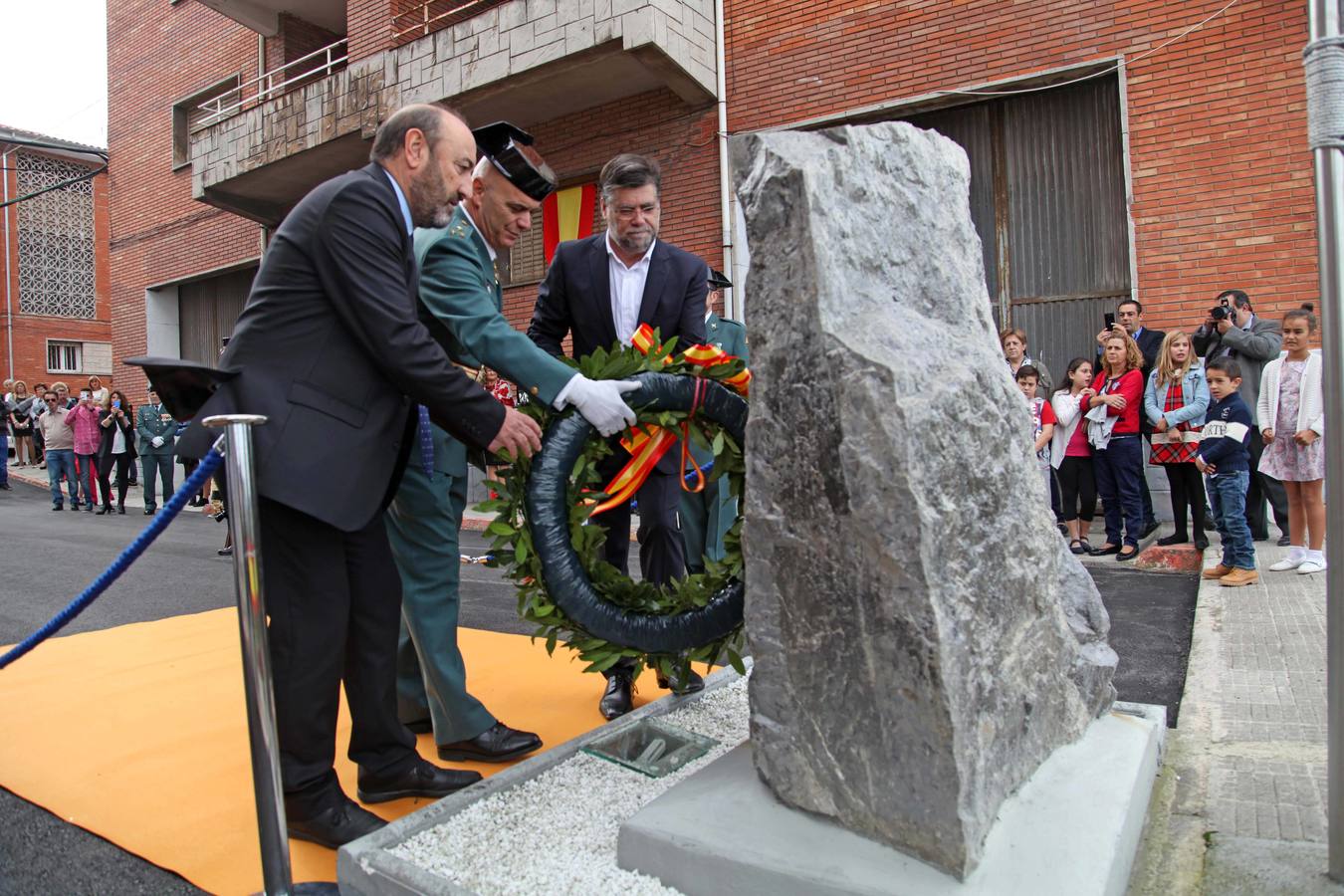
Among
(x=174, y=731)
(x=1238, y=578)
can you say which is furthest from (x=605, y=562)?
(x=1238, y=578)

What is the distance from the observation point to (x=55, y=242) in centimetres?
3080

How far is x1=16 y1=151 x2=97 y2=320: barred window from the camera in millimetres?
29656

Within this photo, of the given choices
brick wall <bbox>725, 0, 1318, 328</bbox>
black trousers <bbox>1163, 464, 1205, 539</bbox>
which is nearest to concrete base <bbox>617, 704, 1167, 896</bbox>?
black trousers <bbox>1163, 464, 1205, 539</bbox>

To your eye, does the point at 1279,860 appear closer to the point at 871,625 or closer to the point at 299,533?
the point at 871,625

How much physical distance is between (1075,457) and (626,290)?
15.5ft

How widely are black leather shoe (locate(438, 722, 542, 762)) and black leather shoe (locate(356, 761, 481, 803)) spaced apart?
242 mm

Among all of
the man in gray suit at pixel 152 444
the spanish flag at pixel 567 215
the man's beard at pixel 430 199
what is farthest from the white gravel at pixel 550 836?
the man in gray suit at pixel 152 444

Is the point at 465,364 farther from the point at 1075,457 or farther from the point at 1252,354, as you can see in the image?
the point at 1252,354

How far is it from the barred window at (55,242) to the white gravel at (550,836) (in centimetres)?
3422

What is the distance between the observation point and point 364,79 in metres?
11.9

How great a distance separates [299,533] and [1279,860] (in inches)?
96.6

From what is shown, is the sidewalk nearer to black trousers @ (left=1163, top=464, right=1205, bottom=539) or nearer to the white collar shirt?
black trousers @ (left=1163, top=464, right=1205, bottom=539)

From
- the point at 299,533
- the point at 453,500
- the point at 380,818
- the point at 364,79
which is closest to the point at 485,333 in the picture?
the point at 453,500

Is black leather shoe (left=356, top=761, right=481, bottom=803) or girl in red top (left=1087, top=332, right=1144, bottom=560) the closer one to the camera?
black leather shoe (left=356, top=761, right=481, bottom=803)
